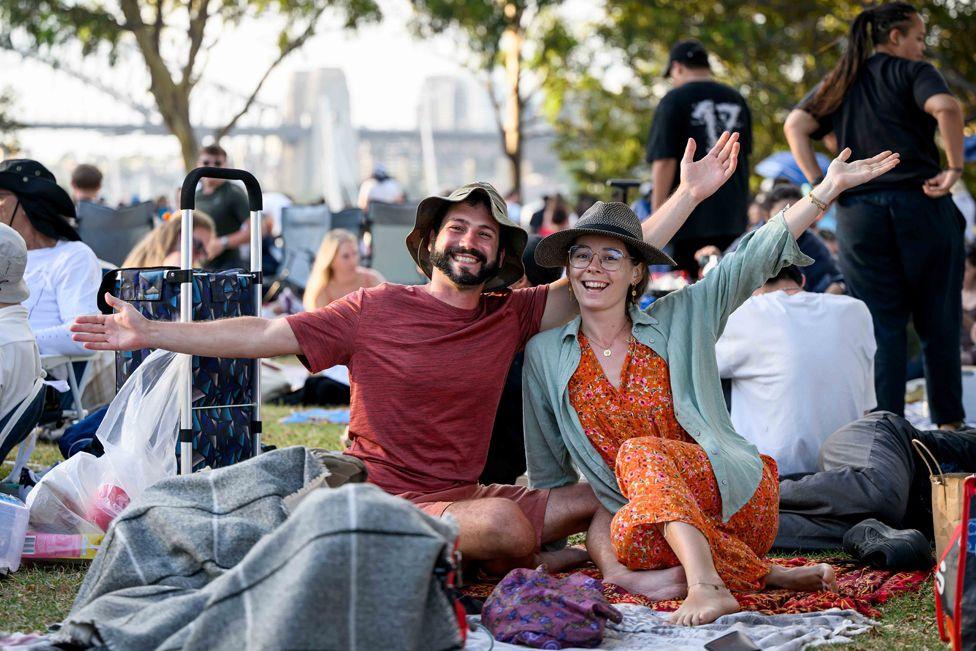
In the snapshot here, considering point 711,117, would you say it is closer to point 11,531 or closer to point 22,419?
point 22,419

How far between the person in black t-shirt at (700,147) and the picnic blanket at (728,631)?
3828mm

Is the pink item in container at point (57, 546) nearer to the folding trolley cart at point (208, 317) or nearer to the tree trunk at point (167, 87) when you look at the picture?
the folding trolley cart at point (208, 317)

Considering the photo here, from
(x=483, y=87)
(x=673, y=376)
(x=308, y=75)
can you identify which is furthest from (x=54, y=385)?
(x=308, y=75)

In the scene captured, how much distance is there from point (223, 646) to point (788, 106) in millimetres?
19642

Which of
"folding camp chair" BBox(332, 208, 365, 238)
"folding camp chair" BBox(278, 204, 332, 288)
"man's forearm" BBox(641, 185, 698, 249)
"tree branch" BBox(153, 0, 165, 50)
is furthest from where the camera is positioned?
"tree branch" BBox(153, 0, 165, 50)

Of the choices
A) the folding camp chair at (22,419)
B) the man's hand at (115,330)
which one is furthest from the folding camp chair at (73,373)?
the man's hand at (115,330)

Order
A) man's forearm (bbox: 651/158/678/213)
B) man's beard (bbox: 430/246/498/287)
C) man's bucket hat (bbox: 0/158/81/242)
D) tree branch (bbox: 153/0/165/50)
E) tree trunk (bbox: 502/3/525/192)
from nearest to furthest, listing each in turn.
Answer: man's beard (bbox: 430/246/498/287) → man's bucket hat (bbox: 0/158/81/242) → man's forearm (bbox: 651/158/678/213) → tree branch (bbox: 153/0/165/50) → tree trunk (bbox: 502/3/525/192)

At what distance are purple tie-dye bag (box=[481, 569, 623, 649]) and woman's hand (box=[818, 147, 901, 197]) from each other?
175cm

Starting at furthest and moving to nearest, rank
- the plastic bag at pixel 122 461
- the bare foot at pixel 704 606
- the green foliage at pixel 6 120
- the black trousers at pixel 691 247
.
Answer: the green foliage at pixel 6 120
the black trousers at pixel 691 247
the plastic bag at pixel 122 461
the bare foot at pixel 704 606

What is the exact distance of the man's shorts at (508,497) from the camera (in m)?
4.57

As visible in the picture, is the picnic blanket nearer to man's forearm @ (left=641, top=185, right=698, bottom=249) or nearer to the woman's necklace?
the woman's necklace

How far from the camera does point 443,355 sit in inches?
181

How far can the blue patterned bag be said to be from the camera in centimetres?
518

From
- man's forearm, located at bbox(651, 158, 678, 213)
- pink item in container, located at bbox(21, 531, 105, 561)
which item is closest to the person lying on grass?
pink item in container, located at bbox(21, 531, 105, 561)
